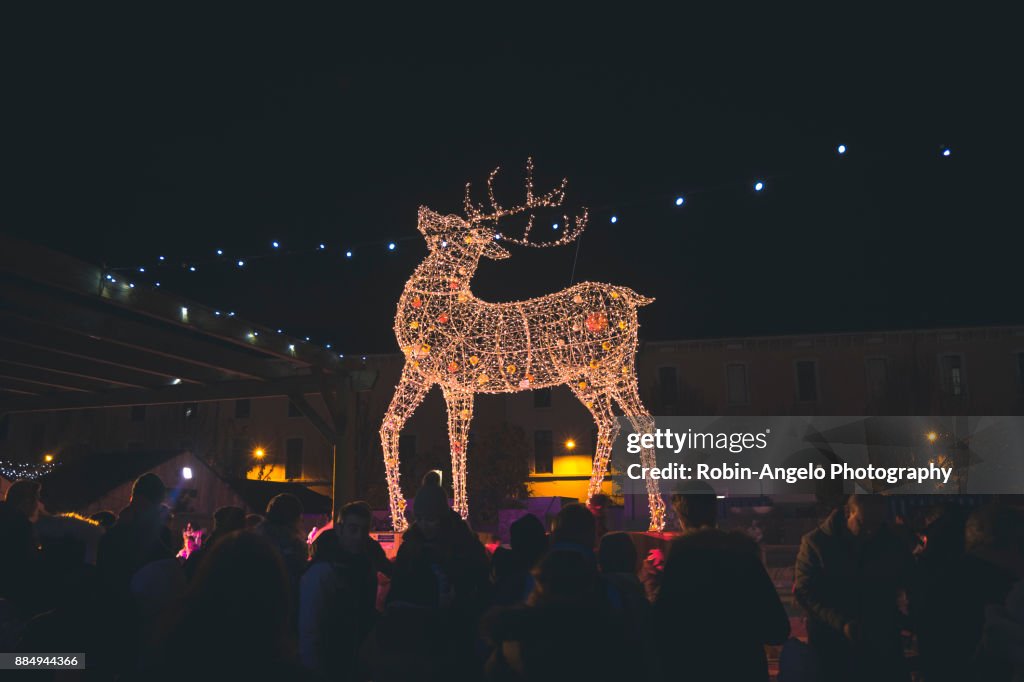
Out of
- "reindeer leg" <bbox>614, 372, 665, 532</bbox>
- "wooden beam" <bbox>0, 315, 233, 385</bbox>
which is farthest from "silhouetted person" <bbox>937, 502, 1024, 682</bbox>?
"wooden beam" <bbox>0, 315, 233, 385</bbox>

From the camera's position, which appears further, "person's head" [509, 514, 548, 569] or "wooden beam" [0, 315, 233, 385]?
"wooden beam" [0, 315, 233, 385]

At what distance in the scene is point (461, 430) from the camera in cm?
974

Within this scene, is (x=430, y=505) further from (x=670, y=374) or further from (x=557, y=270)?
(x=670, y=374)

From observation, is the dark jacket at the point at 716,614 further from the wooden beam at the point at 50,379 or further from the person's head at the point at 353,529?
the wooden beam at the point at 50,379

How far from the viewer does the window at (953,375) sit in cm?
2398

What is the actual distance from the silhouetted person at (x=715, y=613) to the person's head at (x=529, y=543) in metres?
0.72

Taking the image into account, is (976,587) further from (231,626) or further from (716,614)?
(231,626)

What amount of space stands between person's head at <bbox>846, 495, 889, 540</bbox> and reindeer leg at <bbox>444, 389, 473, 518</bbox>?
18.8 ft

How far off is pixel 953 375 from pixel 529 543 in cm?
2518

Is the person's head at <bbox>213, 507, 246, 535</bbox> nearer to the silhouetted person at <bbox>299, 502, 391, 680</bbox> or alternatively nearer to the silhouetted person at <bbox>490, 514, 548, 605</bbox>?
the silhouetted person at <bbox>299, 502, 391, 680</bbox>

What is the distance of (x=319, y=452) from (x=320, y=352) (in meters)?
16.7

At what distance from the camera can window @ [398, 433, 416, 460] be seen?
2762 cm

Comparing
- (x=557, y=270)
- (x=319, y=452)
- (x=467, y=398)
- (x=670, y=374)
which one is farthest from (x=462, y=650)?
(x=319, y=452)

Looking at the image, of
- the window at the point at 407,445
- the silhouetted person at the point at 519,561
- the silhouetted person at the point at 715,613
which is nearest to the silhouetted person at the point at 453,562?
the silhouetted person at the point at 519,561
